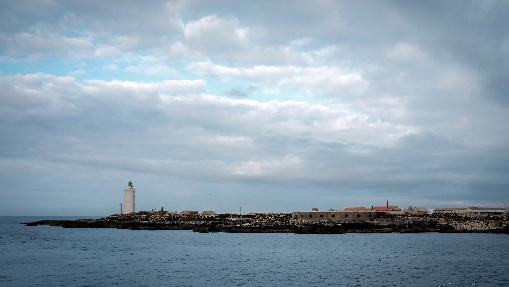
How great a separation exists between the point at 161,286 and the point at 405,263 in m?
30.3

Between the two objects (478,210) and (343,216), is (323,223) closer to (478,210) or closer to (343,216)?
(343,216)

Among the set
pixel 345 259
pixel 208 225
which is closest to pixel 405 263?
pixel 345 259

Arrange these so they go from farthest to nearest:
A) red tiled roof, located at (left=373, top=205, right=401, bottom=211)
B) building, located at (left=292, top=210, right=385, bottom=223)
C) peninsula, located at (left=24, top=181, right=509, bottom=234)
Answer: red tiled roof, located at (left=373, top=205, right=401, bottom=211) → building, located at (left=292, top=210, right=385, bottom=223) → peninsula, located at (left=24, top=181, right=509, bottom=234)

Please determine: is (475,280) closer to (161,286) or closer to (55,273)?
(161,286)

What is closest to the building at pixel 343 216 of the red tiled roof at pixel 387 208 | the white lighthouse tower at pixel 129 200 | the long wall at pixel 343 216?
the long wall at pixel 343 216

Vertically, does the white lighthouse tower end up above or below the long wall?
above

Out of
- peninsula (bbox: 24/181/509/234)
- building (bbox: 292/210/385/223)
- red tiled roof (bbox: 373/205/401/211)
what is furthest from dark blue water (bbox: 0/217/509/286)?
red tiled roof (bbox: 373/205/401/211)

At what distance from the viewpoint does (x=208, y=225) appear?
440 ft

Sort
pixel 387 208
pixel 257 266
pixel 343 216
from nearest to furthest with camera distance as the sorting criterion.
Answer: pixel 257 266 → pixel 343 216 → pixel 387 208

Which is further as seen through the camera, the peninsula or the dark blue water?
the peninsula

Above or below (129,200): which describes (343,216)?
below

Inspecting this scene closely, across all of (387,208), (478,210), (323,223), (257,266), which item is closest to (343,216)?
(323,223)

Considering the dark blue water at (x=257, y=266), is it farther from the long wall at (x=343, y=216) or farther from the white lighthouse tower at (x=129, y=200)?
the white lighthouse tower at (x=129, y=200)

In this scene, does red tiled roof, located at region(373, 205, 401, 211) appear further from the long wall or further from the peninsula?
the long wall
